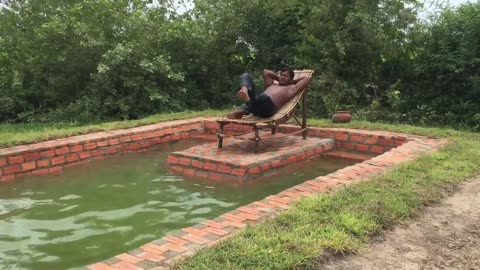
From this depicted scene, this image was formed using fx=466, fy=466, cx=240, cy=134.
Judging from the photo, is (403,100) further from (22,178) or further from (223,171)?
(22,178)

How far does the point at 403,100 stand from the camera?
867 cm

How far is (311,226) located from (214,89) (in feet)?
26.3

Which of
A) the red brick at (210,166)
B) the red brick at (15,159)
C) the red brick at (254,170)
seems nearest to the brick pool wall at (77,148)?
the red brick at (15,159)

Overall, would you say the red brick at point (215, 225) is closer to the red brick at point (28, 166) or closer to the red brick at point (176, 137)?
the red brick at point (28, 166)

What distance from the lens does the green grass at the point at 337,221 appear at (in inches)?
109

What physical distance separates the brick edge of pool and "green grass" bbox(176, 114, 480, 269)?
0.21 meters

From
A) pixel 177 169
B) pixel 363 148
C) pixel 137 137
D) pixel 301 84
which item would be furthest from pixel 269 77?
pixel 137 137

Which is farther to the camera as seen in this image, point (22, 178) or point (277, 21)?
point (277, 21)

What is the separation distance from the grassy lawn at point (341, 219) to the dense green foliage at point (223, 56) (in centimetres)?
328

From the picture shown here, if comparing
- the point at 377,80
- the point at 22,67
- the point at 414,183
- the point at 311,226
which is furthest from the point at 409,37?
the point at 22,67

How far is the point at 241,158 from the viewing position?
5.85 meters

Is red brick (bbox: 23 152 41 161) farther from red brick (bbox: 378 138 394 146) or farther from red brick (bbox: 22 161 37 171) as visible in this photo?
red brick (bbox: 378 138 394 146)

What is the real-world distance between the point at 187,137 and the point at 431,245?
5582mm

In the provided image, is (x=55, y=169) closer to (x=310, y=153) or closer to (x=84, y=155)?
(x=84, y=155)
